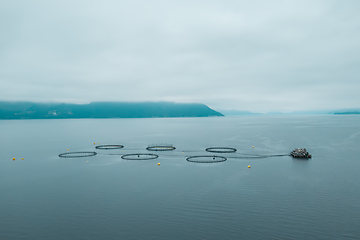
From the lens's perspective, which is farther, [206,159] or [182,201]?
[206,159]

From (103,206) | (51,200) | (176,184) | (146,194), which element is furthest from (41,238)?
(176,184)

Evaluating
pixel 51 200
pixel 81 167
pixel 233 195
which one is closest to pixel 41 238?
pixel 51 200

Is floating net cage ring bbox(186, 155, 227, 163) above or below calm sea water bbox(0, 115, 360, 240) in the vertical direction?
above

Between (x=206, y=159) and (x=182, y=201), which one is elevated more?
(x=206, y=159)

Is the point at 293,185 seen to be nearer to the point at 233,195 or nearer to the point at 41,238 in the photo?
the point at 233,195

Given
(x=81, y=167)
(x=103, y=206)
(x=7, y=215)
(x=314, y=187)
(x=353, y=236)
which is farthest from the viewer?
(x=81, y=167)

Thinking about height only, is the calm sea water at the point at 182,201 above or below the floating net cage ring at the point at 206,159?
below

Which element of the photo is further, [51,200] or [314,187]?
[314,187]

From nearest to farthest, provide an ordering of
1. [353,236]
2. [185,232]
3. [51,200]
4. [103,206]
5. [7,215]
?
[353,236]
[185,232]
[7,215]
[103,206]
[51,200]

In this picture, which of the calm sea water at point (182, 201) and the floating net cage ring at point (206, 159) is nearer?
the calm sea water at point (182, 201)

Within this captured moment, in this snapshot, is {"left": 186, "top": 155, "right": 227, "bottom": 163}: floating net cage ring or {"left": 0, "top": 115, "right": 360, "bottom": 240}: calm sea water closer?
{"left": 0, "top": 115, "right": 360, "bottom": 240}: calm sea water
